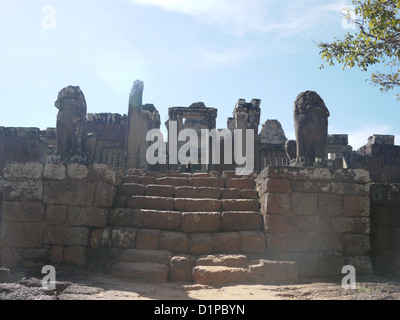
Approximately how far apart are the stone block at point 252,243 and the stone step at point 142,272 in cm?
132

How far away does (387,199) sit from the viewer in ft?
20.1

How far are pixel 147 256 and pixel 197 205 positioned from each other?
1.41m

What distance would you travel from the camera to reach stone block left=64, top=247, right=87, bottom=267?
5453mm

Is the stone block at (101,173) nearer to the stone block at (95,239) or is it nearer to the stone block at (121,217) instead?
the stone block at (121,217)

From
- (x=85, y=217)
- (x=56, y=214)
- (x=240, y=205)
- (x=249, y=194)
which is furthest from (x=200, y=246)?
(x=56, y=214)

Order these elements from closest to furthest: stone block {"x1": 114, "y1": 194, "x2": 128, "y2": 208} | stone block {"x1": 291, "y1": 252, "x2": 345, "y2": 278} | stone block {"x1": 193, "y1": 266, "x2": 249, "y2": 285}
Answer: stone block {"x1": 193, "y1": 266, "x2": 249, "y2": 285} < stone block {"x1": 291, "y1": 252, "x2": 345, "y2": 278} < stone block {"x1": 114, "y1": 194, "x2": 128, "y2": 208}

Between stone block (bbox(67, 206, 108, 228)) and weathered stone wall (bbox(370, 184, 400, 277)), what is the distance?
4716 mm

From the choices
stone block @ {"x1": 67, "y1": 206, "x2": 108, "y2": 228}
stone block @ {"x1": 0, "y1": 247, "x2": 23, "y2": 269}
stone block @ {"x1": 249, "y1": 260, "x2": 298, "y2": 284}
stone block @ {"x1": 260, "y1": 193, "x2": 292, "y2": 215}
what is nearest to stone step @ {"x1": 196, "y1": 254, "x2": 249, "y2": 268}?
stone block @ {"x1": 249, "y1": 260, "x2": 298, "y2": 284}

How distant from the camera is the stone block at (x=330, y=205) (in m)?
5.79

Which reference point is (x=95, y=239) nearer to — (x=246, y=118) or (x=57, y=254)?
(x=57, y=254)

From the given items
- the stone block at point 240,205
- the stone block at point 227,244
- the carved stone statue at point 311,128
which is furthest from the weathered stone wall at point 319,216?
the carved stone statue at point 311,128

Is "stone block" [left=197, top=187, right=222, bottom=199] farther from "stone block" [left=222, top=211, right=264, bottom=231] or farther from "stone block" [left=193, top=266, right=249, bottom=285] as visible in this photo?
"stone block" [left=193, top=266, right=249, bottom=285]

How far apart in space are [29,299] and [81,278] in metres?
1.27
